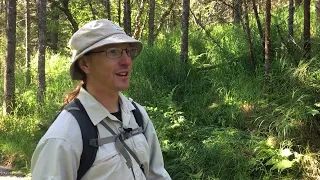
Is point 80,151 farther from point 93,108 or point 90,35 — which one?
point 90,35

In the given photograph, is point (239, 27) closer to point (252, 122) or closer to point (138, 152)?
point (252, 122)

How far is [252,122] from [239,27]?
3.33 meters

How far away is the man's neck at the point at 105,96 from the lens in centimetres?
192

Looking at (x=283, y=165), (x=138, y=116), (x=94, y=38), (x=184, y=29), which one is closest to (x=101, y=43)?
(x=94, y=38)

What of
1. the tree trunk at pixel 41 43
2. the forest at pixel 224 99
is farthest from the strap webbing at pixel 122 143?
the tree trunk at pixel 41 43

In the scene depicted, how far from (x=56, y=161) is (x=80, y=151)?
0.11m

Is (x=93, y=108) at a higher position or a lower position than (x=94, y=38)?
lower

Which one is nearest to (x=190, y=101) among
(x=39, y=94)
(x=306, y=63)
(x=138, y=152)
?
(x=306, y=63)

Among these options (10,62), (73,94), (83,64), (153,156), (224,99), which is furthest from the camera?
(10,62)

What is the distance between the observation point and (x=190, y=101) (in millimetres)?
6895

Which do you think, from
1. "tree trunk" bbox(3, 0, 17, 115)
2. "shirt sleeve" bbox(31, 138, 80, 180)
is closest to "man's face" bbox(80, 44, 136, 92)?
"shirt sleeve" bbox(31, 138, 80, 180)

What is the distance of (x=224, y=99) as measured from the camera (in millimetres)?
6586

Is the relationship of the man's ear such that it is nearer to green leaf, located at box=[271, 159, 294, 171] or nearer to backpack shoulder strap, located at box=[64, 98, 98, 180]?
backpack shoulder strap, located at box=[64, 98, 98, 180]

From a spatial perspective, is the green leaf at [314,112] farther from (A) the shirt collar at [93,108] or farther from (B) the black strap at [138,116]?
(A) the shirt collar at [93,108]
